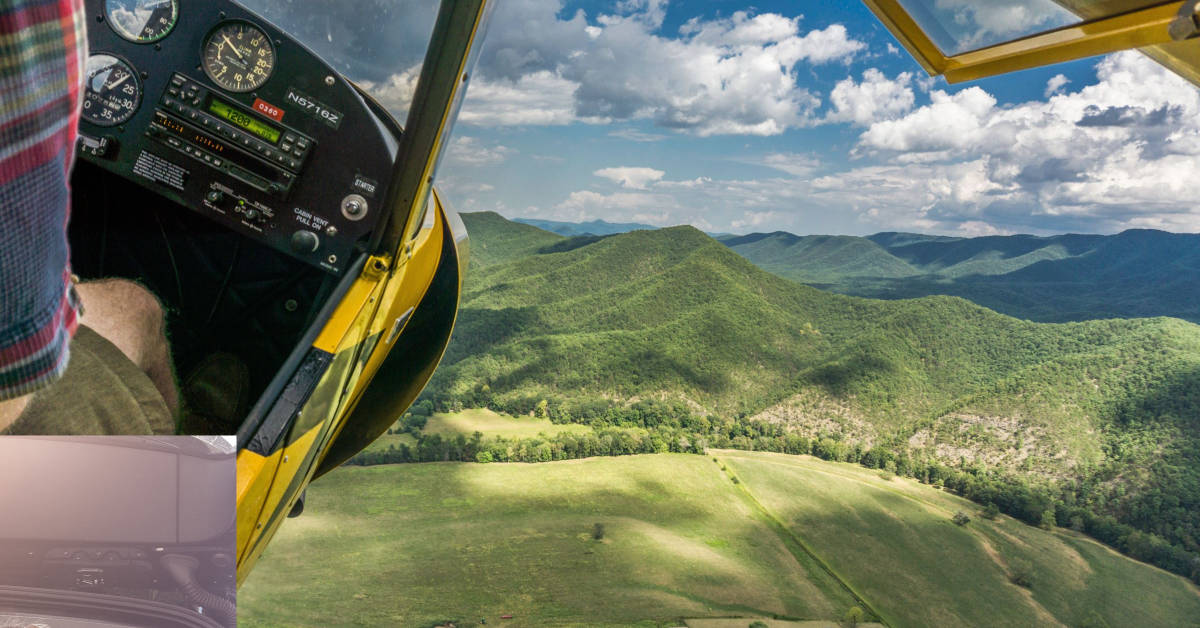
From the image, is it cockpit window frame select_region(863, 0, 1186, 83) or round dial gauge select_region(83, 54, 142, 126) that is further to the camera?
round dial gauge select_region(83, 54, 142, 126)

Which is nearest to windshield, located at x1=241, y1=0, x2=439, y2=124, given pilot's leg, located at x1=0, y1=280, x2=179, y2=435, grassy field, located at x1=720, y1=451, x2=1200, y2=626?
pilot's leg, located at x1=0, y1=280, x2=179, y2=435

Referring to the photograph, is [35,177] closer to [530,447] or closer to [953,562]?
[953,562]

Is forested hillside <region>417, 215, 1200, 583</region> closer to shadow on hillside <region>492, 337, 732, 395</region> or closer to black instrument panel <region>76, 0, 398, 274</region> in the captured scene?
shadow on hillside <region>492, 337, 732, 395</region>

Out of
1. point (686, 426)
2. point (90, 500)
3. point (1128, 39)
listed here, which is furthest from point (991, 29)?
point (686, 426)

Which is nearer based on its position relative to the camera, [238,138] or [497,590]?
[238,138]

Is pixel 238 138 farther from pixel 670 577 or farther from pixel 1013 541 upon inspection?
pixel 1013 541

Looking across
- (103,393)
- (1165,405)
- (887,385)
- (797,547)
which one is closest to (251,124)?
(103,393)
